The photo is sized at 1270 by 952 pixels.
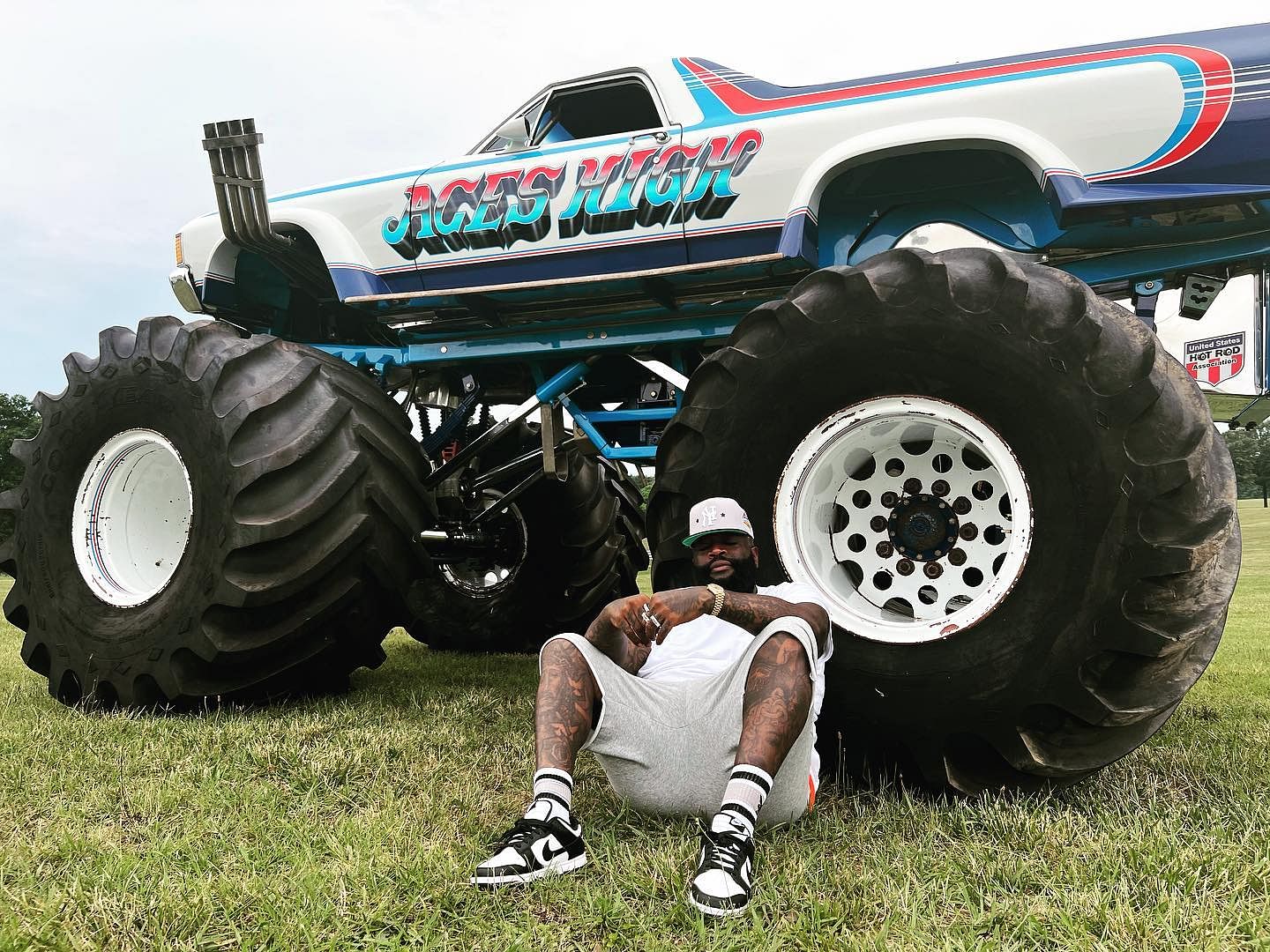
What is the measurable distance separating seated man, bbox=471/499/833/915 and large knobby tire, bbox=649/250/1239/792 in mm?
351

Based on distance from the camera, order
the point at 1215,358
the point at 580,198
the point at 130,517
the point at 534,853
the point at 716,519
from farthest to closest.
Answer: the point at 130,517 → the point at 580,198 → the point at 1215,358 → the point at 716,519 → the point at 534,853

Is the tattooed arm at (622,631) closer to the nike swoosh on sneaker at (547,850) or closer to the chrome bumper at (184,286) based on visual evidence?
the nike swoosh on sneaker at (547,850)

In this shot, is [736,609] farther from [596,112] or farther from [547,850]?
[596,112]

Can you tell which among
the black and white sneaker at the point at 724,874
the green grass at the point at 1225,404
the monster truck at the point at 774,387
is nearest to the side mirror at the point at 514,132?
the monster truck at the point at 774,387

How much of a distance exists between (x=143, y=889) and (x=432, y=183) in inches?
127

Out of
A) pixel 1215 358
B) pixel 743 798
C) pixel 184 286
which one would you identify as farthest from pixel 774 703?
pixel 184 286

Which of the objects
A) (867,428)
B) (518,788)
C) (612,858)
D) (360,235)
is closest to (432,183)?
(360,235)

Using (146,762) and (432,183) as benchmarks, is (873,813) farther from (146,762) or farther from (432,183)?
(432,183)

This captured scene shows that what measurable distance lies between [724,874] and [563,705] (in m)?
0.65

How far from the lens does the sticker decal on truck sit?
387cm

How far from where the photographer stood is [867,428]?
3.07 m

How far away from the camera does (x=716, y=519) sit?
2793 mm

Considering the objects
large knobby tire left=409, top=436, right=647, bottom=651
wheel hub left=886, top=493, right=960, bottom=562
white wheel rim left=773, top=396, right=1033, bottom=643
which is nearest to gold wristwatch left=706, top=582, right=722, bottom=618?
white wheel rim left=773, top=396, right=1033, bottom=643

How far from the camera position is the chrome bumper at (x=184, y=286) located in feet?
16.3
